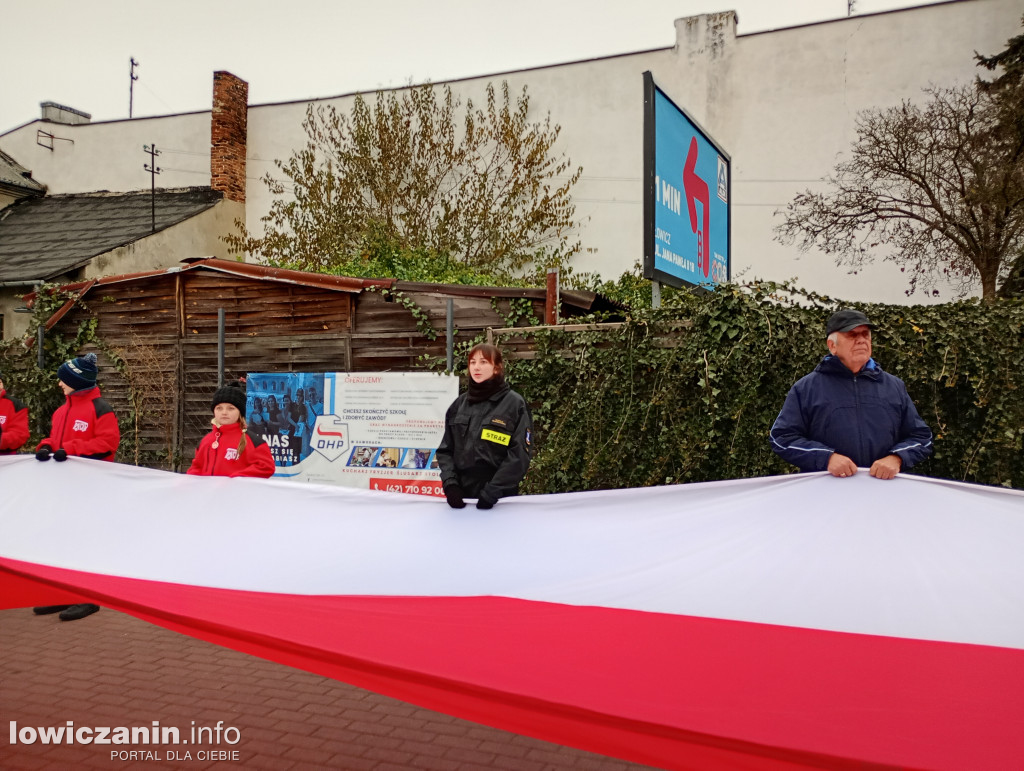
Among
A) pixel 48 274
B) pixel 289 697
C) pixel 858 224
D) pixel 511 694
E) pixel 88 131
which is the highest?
pixel 88 131

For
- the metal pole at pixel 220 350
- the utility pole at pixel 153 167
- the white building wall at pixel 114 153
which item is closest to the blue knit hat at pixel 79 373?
the metal pole at pixel 220 350

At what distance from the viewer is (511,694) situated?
2330mm

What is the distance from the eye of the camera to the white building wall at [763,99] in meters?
17.8

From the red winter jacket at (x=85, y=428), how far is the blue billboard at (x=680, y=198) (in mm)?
4927

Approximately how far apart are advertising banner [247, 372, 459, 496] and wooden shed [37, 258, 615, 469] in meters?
0.67

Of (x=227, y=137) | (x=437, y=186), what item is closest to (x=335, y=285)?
(x=437, y=186)

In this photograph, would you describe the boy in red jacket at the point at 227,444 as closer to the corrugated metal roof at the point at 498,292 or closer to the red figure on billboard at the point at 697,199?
the corrugated metal roof at the point at 498,292

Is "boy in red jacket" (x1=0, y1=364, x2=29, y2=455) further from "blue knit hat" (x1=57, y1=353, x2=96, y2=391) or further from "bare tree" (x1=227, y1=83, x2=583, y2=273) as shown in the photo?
"bare tree" (x1=227, y1=83, x2=583, y2=273)

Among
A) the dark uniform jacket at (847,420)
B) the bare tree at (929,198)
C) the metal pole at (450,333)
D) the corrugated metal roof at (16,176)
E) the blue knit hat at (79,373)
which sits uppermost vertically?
the corrugated metal roof at (16,176)

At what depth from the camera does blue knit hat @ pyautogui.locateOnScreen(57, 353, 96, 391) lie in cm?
632

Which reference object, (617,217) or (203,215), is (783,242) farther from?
(203,215)

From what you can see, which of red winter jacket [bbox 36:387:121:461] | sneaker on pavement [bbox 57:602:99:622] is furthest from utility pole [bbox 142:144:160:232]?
sneaker on pavement [bbox 57:602:99:622]

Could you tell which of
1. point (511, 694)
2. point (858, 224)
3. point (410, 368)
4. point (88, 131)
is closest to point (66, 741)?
point (511, 694)

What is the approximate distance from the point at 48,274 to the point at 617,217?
46.0 feet
